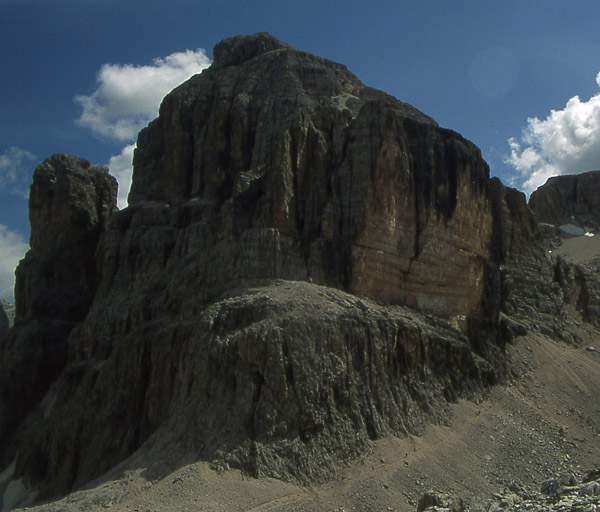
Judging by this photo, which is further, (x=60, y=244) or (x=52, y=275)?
(x=60, y=244)


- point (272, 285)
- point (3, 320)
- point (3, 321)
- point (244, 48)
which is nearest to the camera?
point (272, 285)

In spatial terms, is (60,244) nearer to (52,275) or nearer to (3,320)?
(52,275)

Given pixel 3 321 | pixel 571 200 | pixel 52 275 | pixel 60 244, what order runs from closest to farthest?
pixel 52 275 < pixel 60 244 < pixel 3 321 < pixel 571 200

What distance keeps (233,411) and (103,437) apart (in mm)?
10190

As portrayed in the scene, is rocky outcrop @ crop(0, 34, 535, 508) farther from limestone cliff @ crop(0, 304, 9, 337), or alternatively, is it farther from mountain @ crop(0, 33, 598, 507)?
limestone cliff @ crop(0, 304, 9, 337)

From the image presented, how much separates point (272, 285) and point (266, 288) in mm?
415

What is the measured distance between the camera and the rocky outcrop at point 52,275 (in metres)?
52.9

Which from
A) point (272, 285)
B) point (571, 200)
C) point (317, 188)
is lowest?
point (272, 285)

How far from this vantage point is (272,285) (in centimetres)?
3947

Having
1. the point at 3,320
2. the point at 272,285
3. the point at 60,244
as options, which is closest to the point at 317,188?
the point at 272,285

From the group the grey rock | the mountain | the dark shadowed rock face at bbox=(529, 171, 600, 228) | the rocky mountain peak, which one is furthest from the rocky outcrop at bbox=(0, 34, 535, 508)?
the dark shadowed rock face at bbox=(529, 171, 600, 228)

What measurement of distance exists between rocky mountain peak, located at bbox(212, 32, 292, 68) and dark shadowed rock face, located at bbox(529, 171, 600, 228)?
54.6 meters

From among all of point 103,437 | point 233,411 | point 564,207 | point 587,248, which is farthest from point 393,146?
point 564,207

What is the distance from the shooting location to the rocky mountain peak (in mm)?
60719
